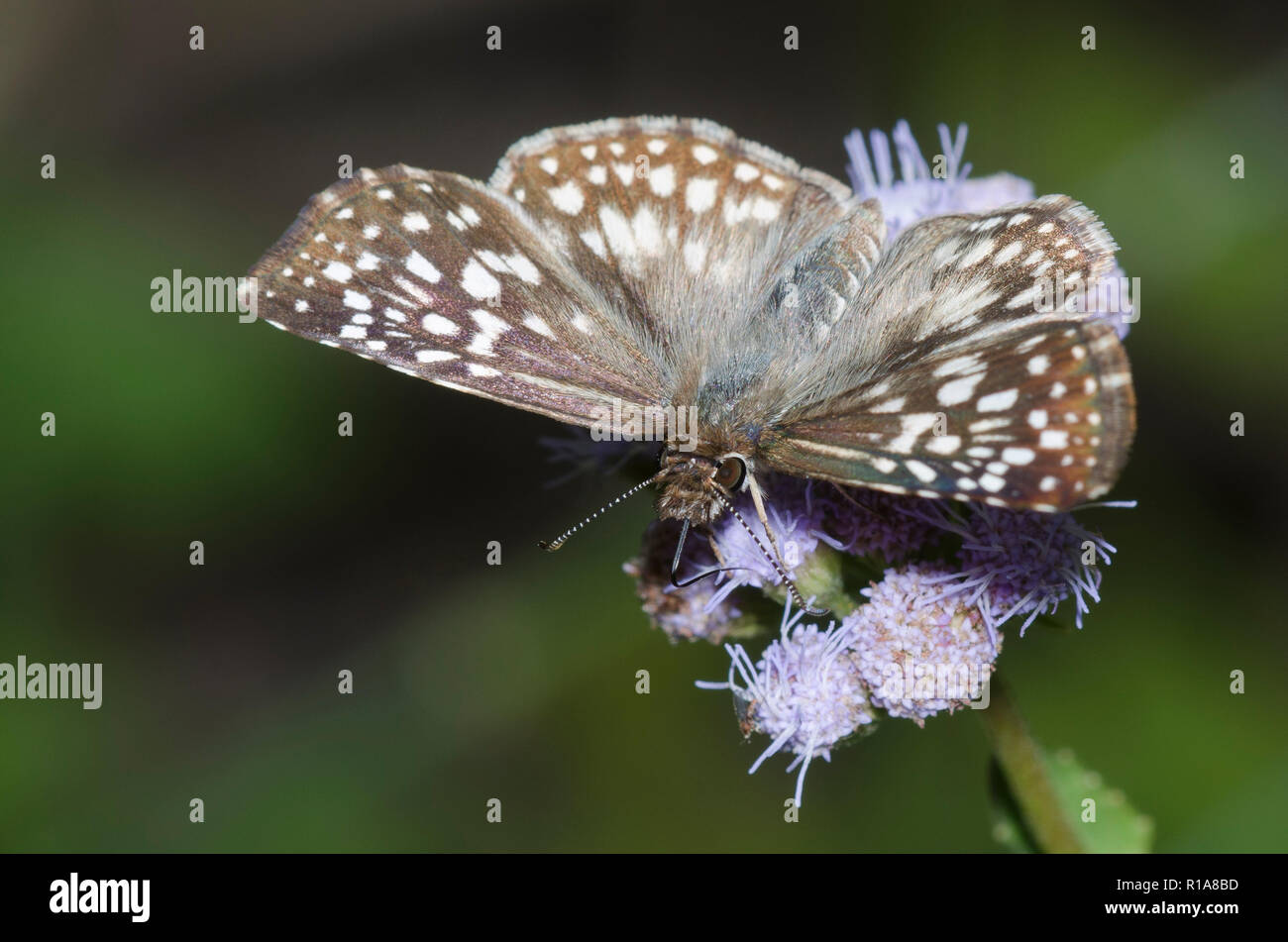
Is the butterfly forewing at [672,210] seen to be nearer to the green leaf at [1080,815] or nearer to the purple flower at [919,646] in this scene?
the purple flower at [919,646]

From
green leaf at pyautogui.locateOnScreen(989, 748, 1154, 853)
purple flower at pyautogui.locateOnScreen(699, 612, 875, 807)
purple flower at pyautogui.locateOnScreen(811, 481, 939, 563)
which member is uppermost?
purple flower at pyautogui.locateOnScreen(811, 481, 939, 563)

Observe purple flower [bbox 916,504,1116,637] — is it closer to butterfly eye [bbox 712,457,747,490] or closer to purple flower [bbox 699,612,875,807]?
purple flower [bbox 699,612,875,807]

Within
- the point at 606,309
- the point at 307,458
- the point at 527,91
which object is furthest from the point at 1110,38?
the point at 307,458

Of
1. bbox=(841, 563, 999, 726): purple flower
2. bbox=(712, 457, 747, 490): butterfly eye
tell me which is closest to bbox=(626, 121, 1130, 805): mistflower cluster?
bbox=(841, 563, 999, 726): purple flower

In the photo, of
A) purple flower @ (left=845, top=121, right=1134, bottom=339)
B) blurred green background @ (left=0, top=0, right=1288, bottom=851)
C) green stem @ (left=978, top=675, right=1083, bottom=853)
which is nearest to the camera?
green stem @ (left=978, top=675, right=1083, bottom=853)

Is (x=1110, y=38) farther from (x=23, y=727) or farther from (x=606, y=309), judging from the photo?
(x=23, y=727)

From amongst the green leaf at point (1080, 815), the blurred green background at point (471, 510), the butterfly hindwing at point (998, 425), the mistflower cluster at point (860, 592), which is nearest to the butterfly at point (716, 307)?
the butterfly hindwing at point (998, 425)

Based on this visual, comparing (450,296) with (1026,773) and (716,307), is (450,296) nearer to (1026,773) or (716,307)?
(716,307)
